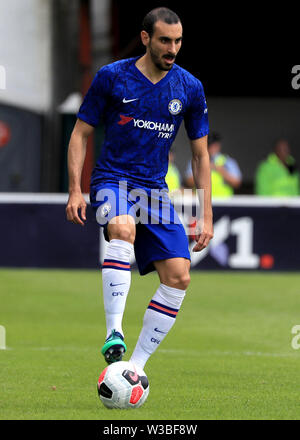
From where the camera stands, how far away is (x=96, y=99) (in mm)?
6520

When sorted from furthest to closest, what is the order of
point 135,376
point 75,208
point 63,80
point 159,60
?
point 63,80
point 159,60
point 75,208
point 135,376

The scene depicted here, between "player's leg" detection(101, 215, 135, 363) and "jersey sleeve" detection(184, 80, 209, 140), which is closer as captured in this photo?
"player's leg" detection(101, 215, 135, 363)

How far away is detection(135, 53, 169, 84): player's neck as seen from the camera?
6551 mm

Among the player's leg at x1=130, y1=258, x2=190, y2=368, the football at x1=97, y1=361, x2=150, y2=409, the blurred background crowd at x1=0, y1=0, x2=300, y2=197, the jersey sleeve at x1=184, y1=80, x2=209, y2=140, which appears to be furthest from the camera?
the blurred background crowd at x1=0, y1=0, x2=300, y2=197

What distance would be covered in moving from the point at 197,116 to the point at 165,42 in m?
0.63

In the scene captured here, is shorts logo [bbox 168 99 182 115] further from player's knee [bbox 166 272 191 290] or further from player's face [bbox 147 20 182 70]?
player's knee [bbox 166 272 191 290]

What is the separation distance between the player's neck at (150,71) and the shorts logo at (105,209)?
0.83 m

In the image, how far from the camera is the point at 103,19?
76.3ft

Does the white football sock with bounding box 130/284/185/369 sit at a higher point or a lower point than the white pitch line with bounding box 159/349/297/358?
higher

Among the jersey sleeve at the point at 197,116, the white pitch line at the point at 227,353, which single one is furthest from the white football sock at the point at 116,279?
the white pitch line at the point at 227,353

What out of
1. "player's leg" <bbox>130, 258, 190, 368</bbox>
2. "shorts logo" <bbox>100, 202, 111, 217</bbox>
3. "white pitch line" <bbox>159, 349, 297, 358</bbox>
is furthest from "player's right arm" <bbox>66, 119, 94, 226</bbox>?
"white pitch line" <bbox>159, 349, 297, 358</bbox>

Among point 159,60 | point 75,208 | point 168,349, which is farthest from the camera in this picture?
point 168,349

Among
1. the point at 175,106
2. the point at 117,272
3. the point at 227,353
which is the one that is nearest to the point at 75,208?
the point at 117,272

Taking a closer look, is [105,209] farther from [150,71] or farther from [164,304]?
[150,71]
